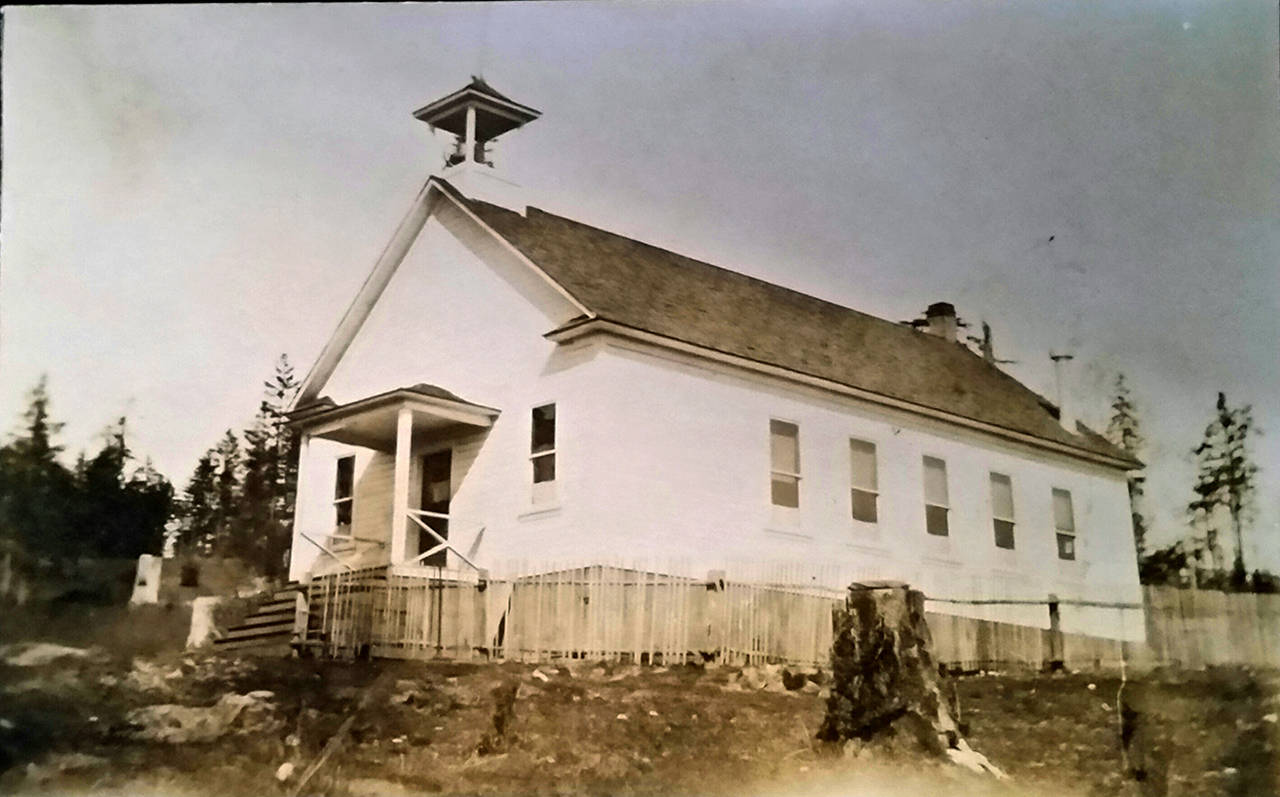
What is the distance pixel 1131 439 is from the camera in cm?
459

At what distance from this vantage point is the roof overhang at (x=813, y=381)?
4.64 m

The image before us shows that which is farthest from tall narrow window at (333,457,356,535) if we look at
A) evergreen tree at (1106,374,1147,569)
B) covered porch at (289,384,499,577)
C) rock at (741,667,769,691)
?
evergreen tree at (1106,374,1147,569)

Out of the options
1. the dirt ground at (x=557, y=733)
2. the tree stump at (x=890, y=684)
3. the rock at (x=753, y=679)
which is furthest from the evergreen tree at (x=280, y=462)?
the tree stump at (x=890, y=684)

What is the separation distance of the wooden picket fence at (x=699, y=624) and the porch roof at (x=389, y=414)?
2.03 ft

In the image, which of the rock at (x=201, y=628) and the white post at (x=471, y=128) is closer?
the rock at (x=201, y=628)

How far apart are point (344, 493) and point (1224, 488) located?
322 cm

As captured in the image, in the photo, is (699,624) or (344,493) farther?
(344,493)

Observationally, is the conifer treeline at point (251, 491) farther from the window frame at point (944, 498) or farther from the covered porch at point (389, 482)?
the window frame at point (944, 498)

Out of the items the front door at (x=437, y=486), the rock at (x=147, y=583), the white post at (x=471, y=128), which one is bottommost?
the rock at (x=147, y=583)

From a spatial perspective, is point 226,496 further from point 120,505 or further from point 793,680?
point 793,680

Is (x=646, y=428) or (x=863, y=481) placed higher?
(x=646, y=428)

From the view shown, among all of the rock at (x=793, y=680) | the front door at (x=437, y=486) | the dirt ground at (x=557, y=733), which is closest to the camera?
the dirt ground at (x=557, y=733)

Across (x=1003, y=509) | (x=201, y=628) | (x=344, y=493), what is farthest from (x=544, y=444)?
(x=1003, y=509)

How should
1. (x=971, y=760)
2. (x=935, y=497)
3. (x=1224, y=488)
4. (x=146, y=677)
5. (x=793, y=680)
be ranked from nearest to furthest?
(x=971, y=760) → (x=793, y=680) → (x=146, y=677) → (x=1224, y=488) → (x=935, y=497)
